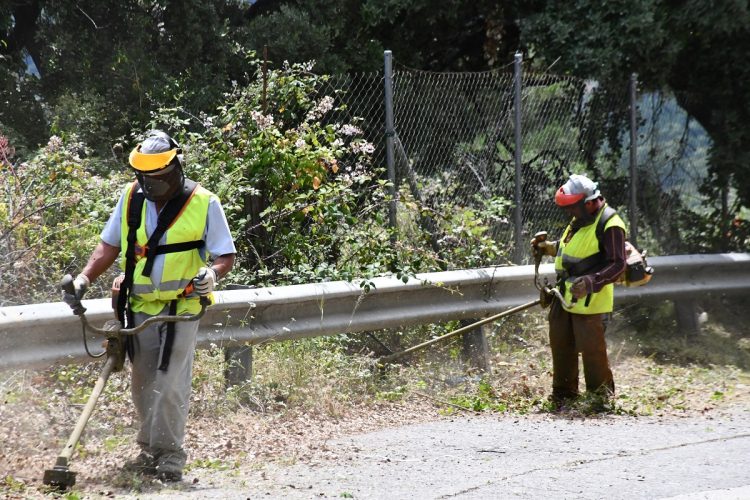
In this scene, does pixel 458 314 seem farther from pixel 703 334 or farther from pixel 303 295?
pixel 703 334

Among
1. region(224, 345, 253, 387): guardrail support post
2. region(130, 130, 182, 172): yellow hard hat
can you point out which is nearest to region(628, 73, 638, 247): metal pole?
region(224, 345, 253, 387): guardrail support post

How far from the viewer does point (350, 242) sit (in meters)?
8.59

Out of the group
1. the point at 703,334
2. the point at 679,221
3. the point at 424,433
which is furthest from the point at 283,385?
the point at 679,221

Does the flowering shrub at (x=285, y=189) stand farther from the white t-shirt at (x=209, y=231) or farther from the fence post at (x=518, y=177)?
A: the white t-shirt at (x=209, y=231)

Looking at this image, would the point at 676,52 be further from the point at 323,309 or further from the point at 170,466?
the point at 170,466

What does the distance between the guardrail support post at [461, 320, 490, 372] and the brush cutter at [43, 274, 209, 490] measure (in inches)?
142

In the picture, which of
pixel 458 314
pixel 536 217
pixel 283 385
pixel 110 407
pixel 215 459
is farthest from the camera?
pixel 536 217

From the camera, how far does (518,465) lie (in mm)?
5773

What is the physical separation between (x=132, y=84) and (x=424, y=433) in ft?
18.1

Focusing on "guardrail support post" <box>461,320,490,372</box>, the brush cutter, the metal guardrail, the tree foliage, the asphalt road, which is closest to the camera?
the brush cutter

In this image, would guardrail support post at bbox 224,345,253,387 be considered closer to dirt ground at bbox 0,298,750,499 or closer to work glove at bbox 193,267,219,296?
dirt ground at bbox 0,298,750,499

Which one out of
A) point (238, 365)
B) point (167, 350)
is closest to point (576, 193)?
point (238, 365)

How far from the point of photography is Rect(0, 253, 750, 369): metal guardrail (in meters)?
6.04

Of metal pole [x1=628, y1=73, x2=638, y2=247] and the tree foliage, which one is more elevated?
the tree foliage
